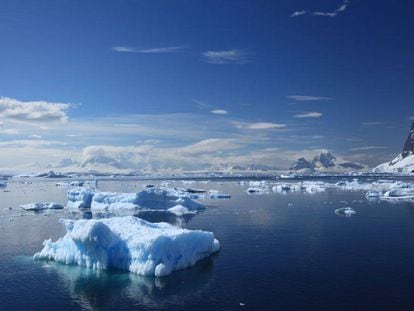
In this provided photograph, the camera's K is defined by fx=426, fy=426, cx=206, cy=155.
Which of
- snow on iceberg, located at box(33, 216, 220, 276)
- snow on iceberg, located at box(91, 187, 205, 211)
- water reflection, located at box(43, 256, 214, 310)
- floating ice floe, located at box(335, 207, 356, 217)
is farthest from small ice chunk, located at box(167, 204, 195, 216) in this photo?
water reflection, located at box(43, 256, 214, 310)

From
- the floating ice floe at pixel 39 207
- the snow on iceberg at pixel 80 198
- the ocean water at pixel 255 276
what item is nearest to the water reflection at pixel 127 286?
the ocean water at pixel 255 276

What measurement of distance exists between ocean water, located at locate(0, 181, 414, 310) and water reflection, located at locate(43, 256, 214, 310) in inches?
2.5

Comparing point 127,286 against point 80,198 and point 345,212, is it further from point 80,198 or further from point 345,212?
point 80,198

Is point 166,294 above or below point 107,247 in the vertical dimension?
below

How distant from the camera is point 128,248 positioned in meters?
32.7

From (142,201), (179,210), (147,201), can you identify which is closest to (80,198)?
(142,201)

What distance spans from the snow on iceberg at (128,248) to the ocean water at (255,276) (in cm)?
93

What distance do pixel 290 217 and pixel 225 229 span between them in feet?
42.4

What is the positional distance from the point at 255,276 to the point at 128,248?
9.87 meters

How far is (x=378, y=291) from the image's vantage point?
2712 centimetres

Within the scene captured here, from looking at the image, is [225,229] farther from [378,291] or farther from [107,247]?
[378,291]

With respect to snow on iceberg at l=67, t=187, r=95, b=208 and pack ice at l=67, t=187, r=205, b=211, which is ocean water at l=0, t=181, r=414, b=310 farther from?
snow on iceberg at l=67, t=187, r=95, b=208

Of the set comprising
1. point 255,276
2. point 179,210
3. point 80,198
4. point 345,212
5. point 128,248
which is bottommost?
point 255,276

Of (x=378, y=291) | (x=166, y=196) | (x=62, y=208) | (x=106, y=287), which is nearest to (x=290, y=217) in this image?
(x=166, y=196)
